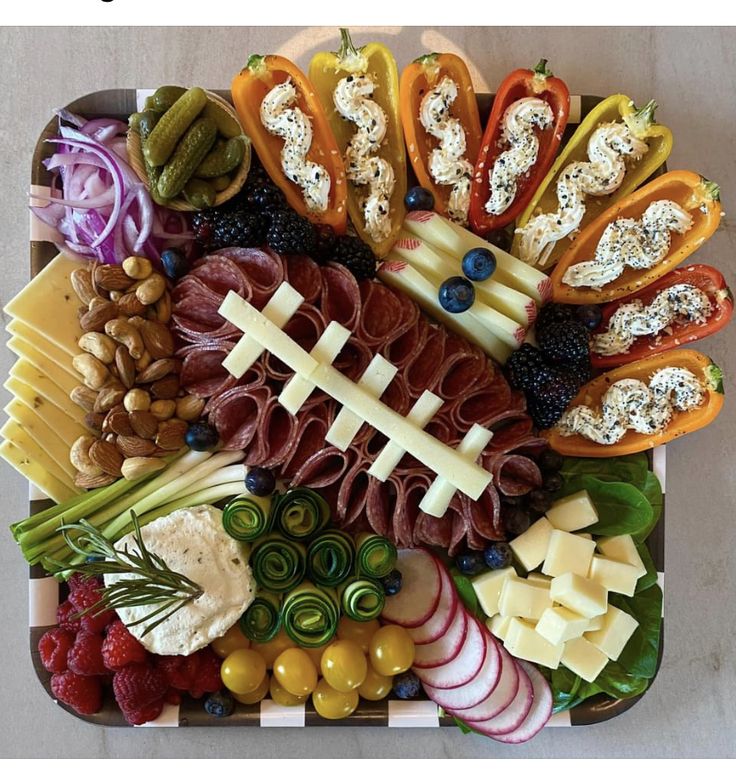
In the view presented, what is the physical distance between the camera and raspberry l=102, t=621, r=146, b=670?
1.75m

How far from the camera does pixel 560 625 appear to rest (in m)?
1.74

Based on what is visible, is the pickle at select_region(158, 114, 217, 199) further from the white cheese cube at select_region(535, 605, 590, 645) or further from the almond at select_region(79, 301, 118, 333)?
the white cheese cube at select_region(535, 605, 590, 645)

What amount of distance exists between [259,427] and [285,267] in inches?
16.8

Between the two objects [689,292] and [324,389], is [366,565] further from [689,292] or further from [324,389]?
[689,292]

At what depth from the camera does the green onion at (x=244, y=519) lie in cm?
176

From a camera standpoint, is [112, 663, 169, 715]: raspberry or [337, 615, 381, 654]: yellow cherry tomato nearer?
[112, 663, 169, 715]: raspberry

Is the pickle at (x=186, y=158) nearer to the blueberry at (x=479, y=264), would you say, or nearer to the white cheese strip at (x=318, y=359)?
Answer: the white cheese strip at (x=318, y=359)

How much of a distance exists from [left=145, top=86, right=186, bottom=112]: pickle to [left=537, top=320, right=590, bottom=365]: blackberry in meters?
1.15

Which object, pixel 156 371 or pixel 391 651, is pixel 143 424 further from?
pixel 391 651

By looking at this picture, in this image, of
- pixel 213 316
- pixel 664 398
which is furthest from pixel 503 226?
pixel 213 316

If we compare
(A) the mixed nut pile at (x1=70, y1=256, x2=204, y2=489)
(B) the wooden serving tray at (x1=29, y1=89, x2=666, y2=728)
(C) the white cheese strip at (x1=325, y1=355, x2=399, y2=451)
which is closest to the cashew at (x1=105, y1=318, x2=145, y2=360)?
(A) the mixed nut pile at (x1=70, y1=256, x2=204, y2=489)

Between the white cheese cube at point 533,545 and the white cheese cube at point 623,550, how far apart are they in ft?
Answer: 0.57

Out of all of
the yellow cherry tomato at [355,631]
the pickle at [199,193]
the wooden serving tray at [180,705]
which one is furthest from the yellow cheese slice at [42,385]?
the yellow cherry tomato at [355,631]

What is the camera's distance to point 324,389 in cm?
173
